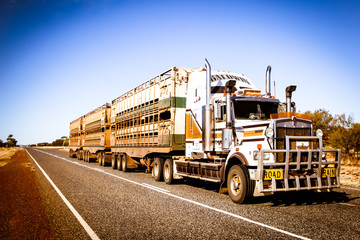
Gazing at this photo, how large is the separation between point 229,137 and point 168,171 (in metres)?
4.95

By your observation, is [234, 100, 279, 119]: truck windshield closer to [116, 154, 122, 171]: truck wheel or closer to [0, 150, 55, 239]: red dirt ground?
[0, 150, 55, 239]: red dirt ground

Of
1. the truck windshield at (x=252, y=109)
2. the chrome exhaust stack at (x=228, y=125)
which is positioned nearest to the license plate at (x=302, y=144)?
the truck windshield at (x=252, y=109)

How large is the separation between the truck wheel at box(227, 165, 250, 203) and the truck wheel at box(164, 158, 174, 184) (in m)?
4.47

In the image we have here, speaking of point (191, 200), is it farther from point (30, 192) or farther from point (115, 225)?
point (30, 192)

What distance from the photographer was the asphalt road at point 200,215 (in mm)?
5574

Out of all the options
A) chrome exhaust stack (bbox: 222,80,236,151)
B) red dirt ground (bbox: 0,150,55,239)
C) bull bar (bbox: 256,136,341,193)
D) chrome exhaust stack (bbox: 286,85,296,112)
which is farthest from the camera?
chrome exhaust stack (bbox: 286,85,296,112)

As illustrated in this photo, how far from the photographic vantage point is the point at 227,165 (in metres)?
9.01

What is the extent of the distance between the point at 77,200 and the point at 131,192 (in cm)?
196

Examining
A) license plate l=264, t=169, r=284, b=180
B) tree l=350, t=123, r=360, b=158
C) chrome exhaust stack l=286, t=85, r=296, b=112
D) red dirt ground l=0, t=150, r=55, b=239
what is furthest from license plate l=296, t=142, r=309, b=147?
tree l=350, t=123, r=360, b=158

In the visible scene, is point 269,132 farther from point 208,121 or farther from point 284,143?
point 208,121

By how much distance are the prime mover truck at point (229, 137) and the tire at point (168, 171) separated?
4 centimetres

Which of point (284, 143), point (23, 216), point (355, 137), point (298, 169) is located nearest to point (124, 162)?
point (23, 216)

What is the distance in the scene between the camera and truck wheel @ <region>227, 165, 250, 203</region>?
26.4 feet

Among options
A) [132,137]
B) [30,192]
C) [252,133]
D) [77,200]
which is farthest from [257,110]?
[132,137]
